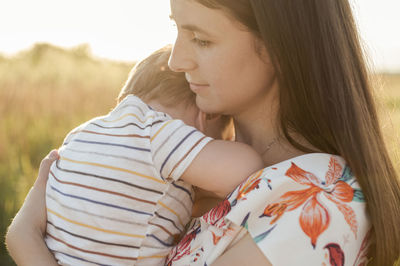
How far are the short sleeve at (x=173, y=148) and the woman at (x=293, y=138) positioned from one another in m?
0.20

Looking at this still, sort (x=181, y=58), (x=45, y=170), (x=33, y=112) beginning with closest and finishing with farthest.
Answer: (x=181, y=58), (x=45, y=170), (x=33, y=112)

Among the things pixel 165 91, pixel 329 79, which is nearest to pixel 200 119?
pixel 165 91

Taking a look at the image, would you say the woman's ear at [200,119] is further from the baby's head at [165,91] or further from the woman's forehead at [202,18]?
the woman's forehead at [202,18]

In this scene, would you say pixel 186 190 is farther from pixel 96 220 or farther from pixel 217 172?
pixel 96 220


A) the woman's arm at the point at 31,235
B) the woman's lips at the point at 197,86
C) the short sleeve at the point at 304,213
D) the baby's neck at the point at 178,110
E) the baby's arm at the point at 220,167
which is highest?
the woman's lips at the point at 197,86

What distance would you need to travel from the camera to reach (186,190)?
5.90ft

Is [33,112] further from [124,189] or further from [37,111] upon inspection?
[124,189]

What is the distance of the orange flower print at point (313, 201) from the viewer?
149 cm

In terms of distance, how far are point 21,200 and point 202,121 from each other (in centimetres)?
205

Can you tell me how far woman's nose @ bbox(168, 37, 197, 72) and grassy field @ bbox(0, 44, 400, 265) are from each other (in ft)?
2.44

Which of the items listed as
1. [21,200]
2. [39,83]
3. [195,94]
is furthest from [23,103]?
[195,94]

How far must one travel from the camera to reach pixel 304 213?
1504 mm

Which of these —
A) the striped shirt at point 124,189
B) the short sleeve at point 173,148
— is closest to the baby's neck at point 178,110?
the striped shirt at point 124,189

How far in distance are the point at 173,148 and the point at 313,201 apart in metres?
0.48
